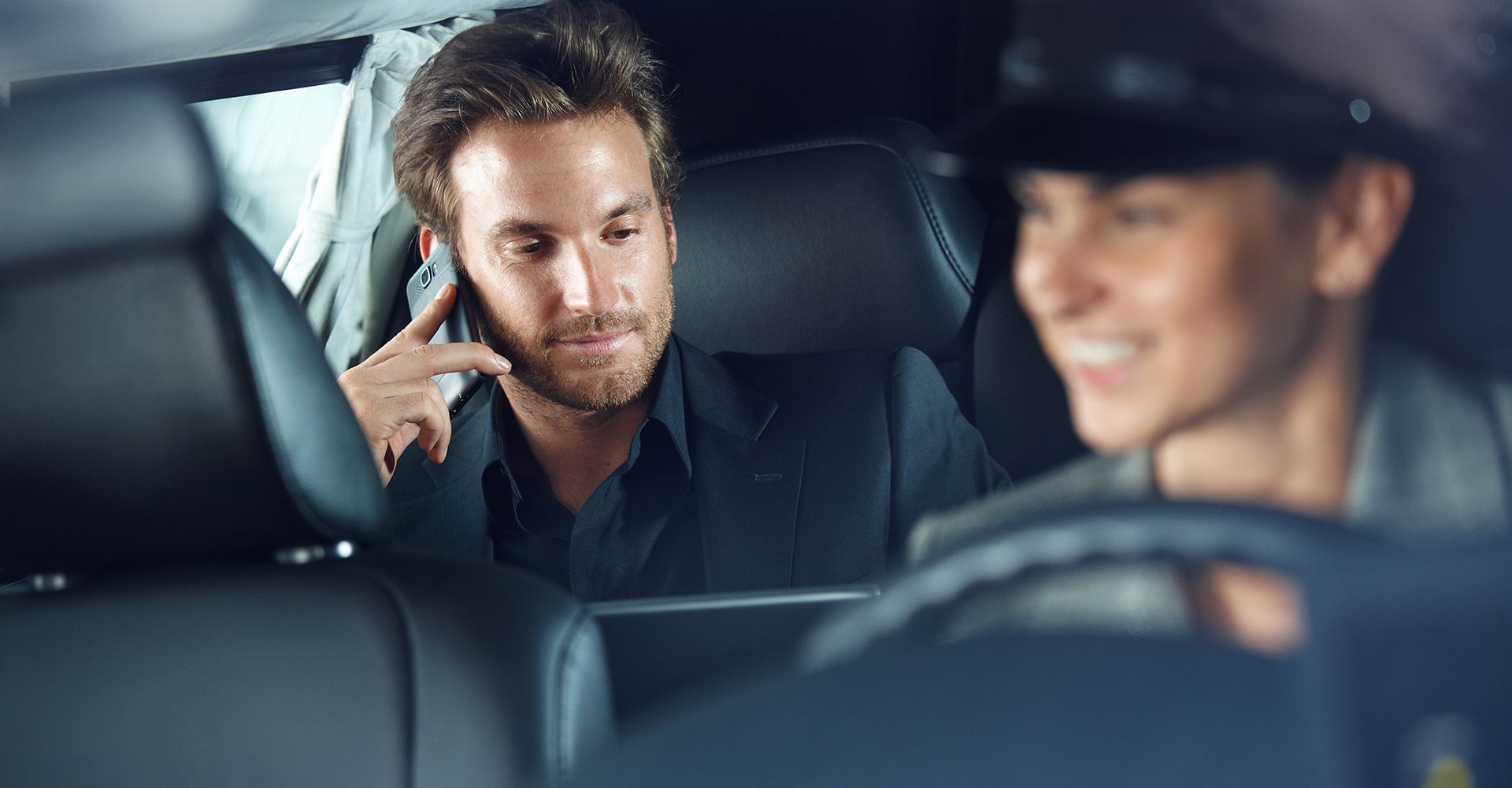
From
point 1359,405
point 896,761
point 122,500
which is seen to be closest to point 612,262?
point 122,500

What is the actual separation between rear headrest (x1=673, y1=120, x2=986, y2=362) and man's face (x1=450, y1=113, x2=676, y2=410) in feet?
0.16

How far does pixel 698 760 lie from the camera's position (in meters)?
0.47

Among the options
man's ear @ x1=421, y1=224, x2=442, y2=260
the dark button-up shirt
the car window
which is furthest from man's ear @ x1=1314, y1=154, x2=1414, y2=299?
the car window

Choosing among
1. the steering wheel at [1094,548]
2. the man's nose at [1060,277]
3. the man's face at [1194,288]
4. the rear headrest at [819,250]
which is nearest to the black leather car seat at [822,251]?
the rear headrest at [819,250]

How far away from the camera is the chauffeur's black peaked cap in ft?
2.14

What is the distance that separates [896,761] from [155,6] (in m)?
1.41

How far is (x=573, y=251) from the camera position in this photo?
1.36 m

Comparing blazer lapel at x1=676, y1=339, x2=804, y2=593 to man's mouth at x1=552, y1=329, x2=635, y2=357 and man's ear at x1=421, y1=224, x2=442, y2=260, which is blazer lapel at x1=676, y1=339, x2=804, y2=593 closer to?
man's mouth at x1=552, y1=329, x2=635, y2=357

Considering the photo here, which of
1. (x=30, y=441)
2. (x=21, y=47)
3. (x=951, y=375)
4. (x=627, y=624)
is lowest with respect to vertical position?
(x=627, y=624)

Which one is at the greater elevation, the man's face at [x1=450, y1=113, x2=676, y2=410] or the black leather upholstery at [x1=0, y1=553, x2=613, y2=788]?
the man's face at [x1=450, y1=113, x2=676, y2=410]

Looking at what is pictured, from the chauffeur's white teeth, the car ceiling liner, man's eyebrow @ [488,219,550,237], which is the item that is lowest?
man's eyebrow @ [488,219,550,237]

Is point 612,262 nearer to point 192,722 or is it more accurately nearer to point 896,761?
point 192,722

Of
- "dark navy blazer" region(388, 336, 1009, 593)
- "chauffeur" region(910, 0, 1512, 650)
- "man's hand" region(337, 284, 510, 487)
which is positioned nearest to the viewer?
"chauffeur" region(910, 0, 1512, 650)

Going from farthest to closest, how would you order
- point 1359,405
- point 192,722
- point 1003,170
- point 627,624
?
point 627,624
point 192,722
point 1003,170
point 1359,405
